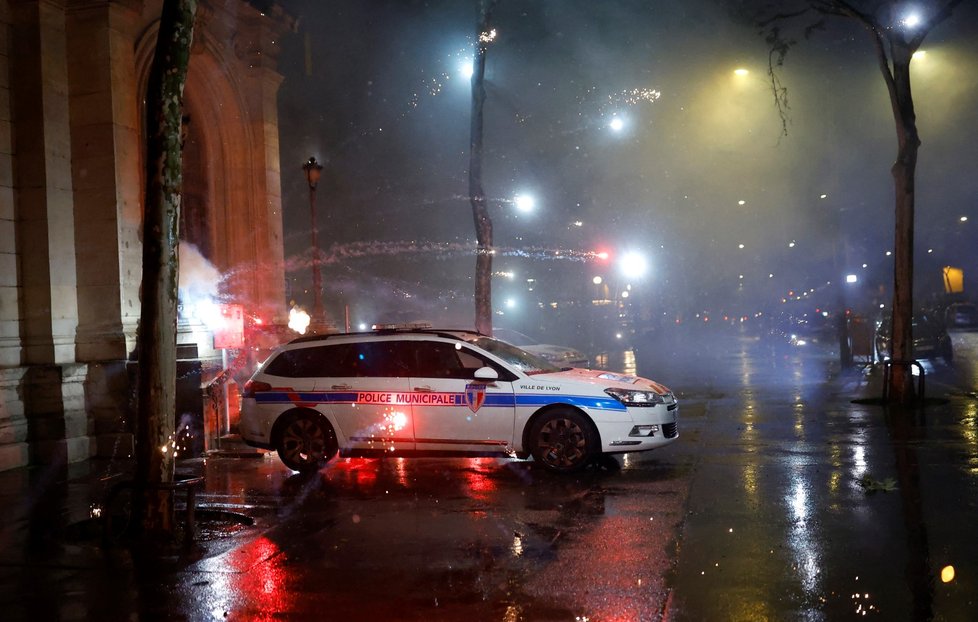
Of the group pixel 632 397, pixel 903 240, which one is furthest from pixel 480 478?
pixel 903 240

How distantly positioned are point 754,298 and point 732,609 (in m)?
91.0

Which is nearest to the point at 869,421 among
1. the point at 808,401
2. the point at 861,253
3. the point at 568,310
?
the point at 808,401

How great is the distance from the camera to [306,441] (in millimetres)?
10109

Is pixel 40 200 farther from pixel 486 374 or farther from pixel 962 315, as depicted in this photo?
pixel 962 315

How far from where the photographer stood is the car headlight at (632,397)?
9.26 m

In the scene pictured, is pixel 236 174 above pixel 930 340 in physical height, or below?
above

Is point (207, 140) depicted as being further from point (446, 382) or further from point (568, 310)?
point (568, 310)

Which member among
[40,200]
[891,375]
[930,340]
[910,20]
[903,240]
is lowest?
[891,375]

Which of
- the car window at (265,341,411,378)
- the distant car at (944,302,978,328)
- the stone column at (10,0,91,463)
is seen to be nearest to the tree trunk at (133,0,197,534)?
the car window at (265,341,411,378)

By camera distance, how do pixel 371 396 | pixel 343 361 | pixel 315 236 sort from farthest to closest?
pixel 315 236
pixel 343 361
pixel 371 396

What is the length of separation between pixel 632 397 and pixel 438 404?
223 centimetres

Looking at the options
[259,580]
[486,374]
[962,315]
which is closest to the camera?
[259,580]

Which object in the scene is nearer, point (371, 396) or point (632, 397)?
point (632, 397)

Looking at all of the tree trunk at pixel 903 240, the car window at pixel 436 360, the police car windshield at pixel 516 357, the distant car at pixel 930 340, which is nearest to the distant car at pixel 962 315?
the distant car at pixel 930 340
